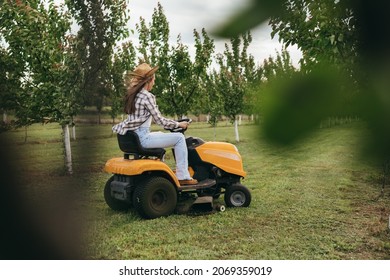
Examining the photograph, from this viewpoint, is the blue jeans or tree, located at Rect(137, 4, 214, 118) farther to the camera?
the blue jeans

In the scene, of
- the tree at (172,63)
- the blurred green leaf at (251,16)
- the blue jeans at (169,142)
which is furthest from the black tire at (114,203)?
the blurred green leaf at (251,16)

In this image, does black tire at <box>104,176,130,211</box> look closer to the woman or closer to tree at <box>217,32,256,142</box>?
the woman

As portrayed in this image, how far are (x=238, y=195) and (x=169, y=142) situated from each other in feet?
2.96

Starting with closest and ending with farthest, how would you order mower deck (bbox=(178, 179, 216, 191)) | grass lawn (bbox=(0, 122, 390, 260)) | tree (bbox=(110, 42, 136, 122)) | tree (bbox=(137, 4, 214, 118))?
tree (bbox=(110, 42, 136, 122))
tree (bbox=(137, 4, 214, 118))
grass lawn (bbox=(0, 122, 390, 260))
mower deck (bbox=(178, 179, 216, 191))

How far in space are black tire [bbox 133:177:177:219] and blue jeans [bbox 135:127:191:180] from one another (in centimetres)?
23

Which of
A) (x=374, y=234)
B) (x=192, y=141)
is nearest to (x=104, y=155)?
(x=374, y=234)

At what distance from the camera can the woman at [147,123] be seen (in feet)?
11.5

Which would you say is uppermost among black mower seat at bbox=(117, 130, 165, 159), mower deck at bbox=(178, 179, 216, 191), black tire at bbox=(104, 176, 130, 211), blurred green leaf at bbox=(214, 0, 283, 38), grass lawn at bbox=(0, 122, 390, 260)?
blurred green leaf at bbox=(214, 0, 283, 38)

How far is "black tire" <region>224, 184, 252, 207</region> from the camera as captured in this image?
173 inches

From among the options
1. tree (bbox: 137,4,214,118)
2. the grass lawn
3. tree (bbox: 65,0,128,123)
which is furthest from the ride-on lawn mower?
tree (bbox: 65,0,128,123)

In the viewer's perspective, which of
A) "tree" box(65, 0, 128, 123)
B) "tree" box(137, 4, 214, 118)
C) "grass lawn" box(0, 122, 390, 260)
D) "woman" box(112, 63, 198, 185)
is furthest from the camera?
"woman" box(112, 63, 198, 185)

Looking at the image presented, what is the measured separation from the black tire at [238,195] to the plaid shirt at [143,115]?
102 centimetres

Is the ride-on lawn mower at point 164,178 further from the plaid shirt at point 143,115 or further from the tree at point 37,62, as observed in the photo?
the tree at point 37,62

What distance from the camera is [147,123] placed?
3959 mm
